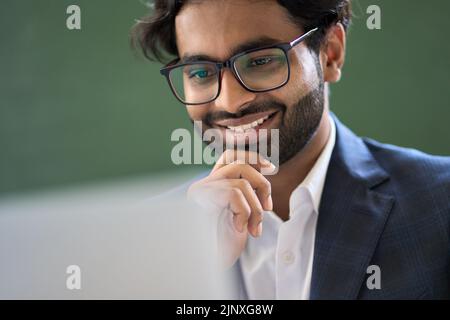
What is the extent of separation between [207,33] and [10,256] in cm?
63

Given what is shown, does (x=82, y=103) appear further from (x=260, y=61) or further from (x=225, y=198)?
(x=225, y=198)

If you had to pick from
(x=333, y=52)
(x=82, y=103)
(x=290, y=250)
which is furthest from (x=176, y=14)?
(x=82, y=103)

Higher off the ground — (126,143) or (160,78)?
(160,78)

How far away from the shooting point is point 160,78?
1.99m

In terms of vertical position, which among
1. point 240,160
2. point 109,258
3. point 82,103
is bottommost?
point 109,258

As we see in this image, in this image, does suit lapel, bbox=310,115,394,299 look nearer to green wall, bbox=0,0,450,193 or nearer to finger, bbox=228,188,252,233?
finger, bbox=228,188,252,233

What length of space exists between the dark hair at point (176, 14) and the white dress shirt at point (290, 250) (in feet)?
1.01

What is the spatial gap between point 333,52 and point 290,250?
522 millimetres

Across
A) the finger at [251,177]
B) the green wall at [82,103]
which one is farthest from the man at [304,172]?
the green wall at [82,103]

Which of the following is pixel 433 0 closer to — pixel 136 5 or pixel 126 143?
pixel 136 5

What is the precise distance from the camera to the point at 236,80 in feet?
3.77

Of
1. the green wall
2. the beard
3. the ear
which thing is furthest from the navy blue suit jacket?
the green wall

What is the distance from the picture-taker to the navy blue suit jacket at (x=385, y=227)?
112 cm
